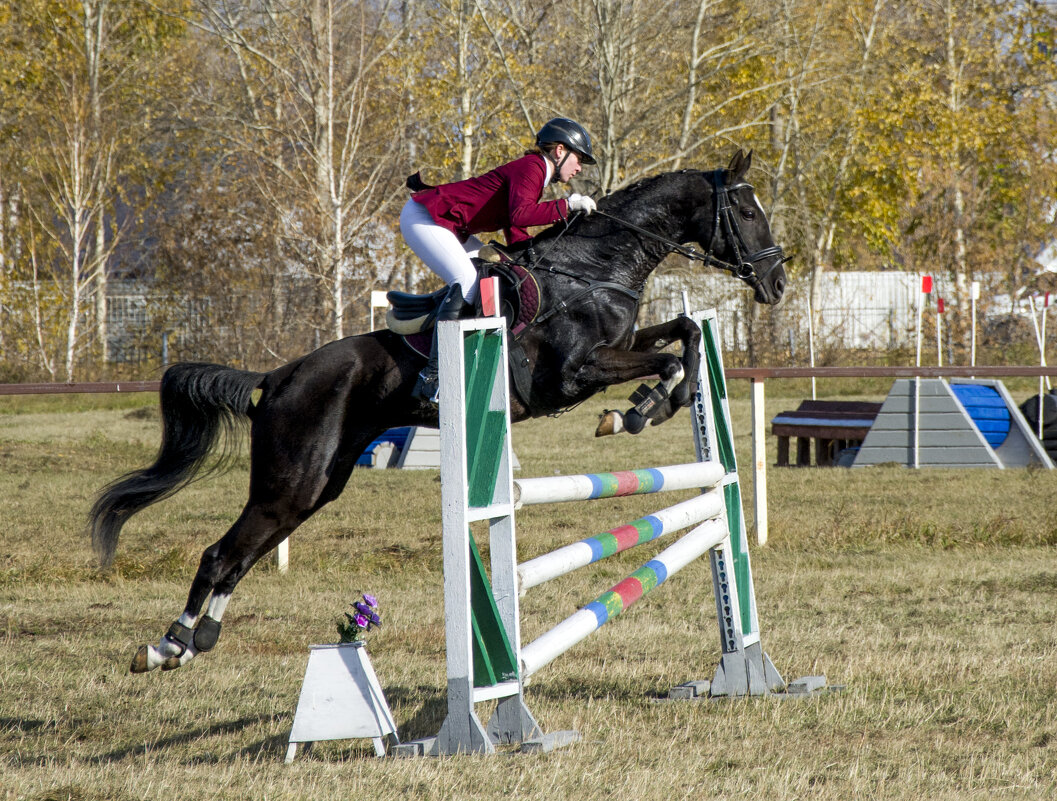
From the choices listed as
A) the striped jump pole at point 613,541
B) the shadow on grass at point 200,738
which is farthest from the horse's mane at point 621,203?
the shadow on grass at point 200,738

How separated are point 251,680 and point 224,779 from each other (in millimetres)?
1597

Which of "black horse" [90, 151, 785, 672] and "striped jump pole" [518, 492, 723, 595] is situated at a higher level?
"black horse" [90, 151, 785, 672]

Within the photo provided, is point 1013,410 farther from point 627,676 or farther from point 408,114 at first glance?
point 408,114

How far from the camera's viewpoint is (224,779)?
318 cm

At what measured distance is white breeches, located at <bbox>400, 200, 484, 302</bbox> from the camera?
15.2 feet

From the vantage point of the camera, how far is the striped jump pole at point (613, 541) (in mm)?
3459

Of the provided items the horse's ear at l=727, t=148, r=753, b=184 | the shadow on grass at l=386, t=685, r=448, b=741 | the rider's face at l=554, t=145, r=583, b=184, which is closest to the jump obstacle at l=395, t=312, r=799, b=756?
the shadow on grass at l=386, t=685, r=448, b=741

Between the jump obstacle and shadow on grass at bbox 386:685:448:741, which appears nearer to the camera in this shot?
the jump obstacle

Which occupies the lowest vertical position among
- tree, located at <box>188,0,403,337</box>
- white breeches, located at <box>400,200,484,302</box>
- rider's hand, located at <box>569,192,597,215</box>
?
white breeches, located at <box>400,200,484,302</box>

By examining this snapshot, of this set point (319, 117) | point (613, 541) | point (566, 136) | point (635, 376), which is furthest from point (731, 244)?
point (319, 117)

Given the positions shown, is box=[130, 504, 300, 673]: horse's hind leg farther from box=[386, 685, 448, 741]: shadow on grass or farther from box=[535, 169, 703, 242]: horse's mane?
box=[535, 169, 703, 242]: horse's mane

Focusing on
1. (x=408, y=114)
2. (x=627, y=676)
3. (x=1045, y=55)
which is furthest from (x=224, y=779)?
(x=1045, y=55)

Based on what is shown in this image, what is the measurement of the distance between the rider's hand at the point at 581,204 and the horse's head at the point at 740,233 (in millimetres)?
531

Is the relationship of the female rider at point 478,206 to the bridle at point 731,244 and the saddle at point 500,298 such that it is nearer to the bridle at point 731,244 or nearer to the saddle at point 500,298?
the saddle at point 500,298
